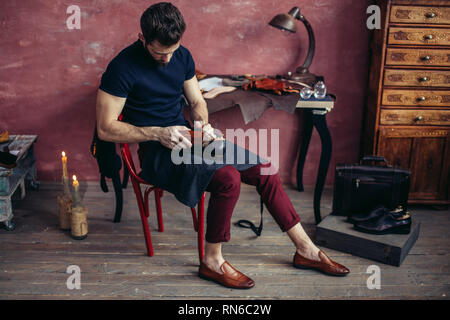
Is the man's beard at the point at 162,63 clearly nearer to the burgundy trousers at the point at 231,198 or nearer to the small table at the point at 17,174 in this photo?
the burgundy trousers at the point at 231,198

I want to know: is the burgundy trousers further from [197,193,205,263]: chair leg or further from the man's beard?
the man's beard


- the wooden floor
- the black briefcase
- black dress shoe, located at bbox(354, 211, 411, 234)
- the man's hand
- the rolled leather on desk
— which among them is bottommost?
the wooden floor

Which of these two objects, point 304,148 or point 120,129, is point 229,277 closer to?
point 120,129

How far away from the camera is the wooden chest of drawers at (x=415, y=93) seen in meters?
2.77

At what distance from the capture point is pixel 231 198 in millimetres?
2160

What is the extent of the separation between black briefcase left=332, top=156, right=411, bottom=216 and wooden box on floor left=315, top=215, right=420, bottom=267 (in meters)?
0.11

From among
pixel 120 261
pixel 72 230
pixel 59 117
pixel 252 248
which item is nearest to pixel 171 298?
pixel 120 261

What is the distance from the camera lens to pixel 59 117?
3.36m

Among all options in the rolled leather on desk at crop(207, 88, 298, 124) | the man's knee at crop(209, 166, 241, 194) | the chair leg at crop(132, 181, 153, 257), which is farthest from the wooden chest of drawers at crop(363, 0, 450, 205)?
the chair leg at crop(132, 181, 153, 257)

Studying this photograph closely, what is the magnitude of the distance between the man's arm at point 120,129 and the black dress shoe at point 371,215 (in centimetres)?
106

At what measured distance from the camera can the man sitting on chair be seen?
2125 mm

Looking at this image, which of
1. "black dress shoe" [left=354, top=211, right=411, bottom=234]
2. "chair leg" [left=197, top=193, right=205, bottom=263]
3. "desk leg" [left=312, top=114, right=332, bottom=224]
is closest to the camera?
"chair leg" [left=197, top=193, right=205, bottom=263]
